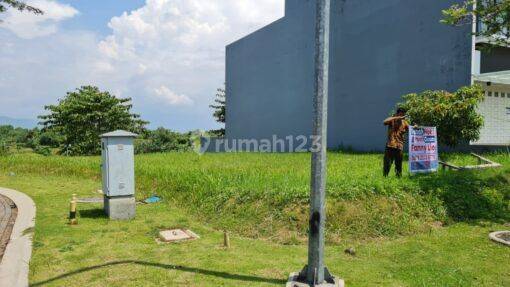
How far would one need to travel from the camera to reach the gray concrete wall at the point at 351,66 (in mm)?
16500

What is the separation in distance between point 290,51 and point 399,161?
17.8 metres

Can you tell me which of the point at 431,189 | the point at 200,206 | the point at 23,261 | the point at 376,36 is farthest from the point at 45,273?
the point at 376,36

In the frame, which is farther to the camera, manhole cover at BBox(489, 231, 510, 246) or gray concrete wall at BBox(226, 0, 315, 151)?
gray concrete wall at BBox(226, 0, 315, 151)

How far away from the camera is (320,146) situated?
439 cm

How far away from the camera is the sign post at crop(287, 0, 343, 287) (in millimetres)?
4336

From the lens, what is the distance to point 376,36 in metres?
19.6

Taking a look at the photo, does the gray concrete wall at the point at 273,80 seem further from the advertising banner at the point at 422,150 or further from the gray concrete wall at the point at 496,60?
the advertising banner at the point at 422,150

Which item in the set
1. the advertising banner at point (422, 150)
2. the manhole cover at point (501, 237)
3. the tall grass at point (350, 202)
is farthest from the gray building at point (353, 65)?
the manhole cover at point (501, 237)

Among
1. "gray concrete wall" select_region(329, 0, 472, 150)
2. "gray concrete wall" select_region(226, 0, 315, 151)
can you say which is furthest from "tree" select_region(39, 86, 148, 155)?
"gray concrete wall" select_region(329, 0, 472, 150)

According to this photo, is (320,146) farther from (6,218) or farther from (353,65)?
(353,65)

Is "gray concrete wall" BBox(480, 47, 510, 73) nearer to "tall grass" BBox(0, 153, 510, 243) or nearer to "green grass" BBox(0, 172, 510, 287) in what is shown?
"tall grass" BBox(0, 153, 510, 243)

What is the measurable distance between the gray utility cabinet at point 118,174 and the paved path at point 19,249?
→ 1512 millimetres

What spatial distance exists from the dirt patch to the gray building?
49.3 feet

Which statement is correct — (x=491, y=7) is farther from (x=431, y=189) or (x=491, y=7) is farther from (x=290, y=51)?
(x=290, y=51)
